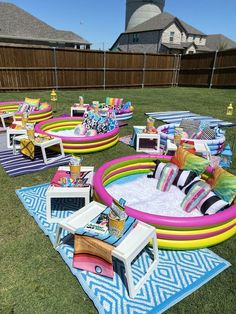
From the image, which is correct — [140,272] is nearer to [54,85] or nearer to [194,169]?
[194,169]

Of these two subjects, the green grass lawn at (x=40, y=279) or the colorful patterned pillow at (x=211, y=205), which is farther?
the colorful patterned pillow at (x=211, y=205)

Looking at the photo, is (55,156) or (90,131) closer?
(55,156)

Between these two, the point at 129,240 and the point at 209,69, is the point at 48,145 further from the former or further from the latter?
the point at 209,69

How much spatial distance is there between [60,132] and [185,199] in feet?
16.6

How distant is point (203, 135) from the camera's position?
6.84m

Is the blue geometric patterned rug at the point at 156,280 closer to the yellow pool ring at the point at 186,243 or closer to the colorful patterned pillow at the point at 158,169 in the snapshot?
the yellow pool ring at the point at 186,243

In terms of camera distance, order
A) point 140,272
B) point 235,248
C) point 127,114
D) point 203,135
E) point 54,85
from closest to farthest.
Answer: point 140,272
point 235,248
point 203,135
point 127,114
point 54,85

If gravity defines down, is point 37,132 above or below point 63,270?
above

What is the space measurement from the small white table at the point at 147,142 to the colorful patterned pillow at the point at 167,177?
2206 millimetres

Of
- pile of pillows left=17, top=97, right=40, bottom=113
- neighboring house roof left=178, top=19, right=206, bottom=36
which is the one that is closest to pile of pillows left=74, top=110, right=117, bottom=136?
pile of pillows left=17, top=97, right=40, bottom=113

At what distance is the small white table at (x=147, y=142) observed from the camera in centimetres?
672

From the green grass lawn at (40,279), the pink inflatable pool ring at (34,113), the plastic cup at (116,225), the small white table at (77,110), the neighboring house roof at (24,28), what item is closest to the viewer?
the green grass lawn at (40,279)

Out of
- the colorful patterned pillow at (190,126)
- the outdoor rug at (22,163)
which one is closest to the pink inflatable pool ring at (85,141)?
the outdoor rug at (22,163)

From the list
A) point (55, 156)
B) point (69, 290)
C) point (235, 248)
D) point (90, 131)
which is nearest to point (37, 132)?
point (55, 156)
